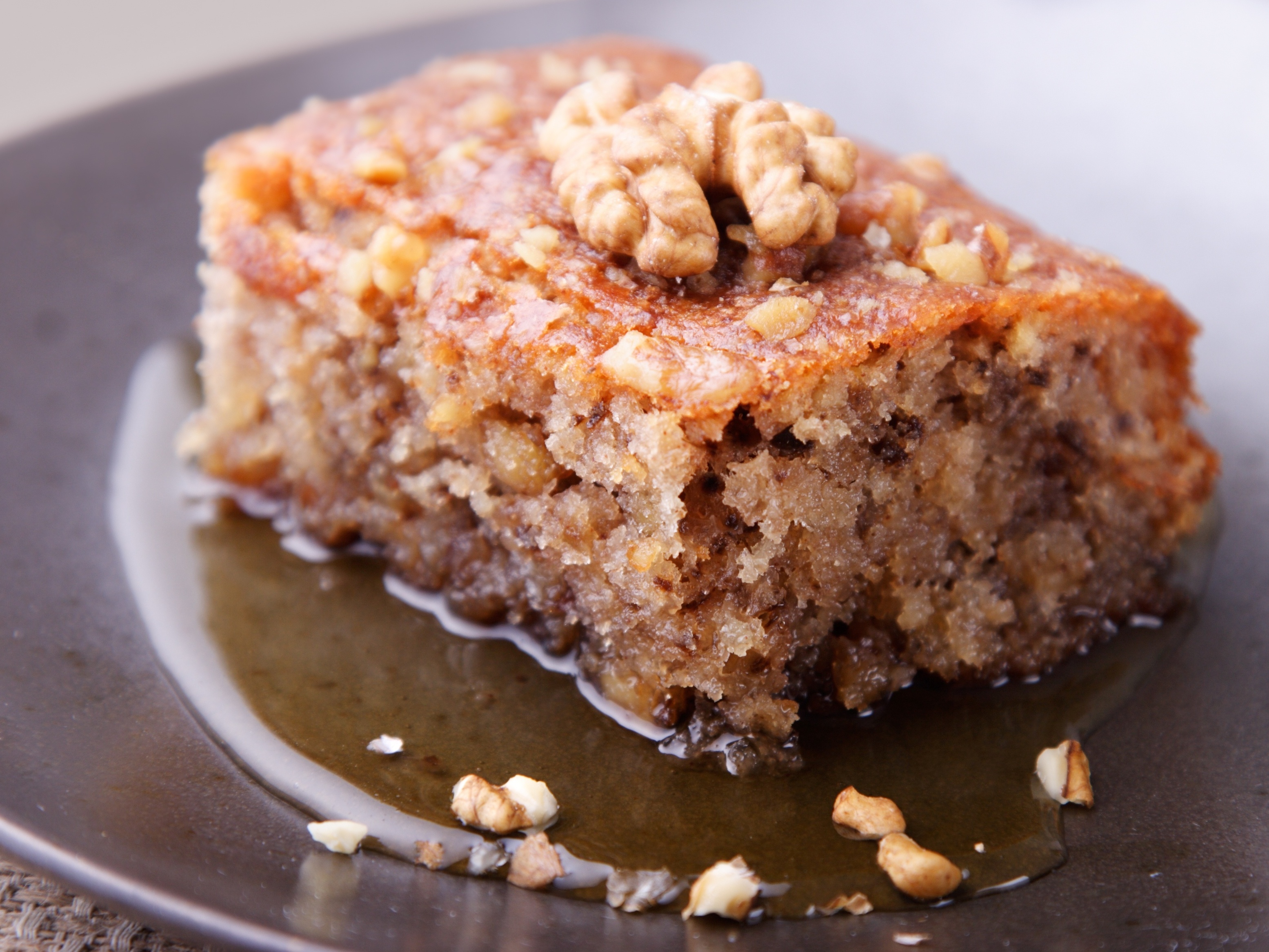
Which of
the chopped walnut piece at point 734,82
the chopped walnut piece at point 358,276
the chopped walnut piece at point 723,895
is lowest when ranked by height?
the chopped walnut piece at point 723,895

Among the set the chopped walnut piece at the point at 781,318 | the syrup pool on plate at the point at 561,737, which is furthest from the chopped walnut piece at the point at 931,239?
the syrup pool on plate at the point at 561,737

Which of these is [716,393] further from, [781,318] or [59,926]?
[59,926]

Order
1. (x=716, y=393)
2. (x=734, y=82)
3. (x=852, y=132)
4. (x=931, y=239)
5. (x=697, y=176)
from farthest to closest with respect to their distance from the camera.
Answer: (x=852, y=132)
(x=734, y=82)
(x=931, y=239)
(x=697, y=176)
(x=716, y=393)

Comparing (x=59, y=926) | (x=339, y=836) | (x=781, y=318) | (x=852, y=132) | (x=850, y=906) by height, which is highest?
(x=781, y=318)

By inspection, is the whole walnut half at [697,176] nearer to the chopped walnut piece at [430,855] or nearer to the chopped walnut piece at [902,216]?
the chopped walnut piece at [902,216]

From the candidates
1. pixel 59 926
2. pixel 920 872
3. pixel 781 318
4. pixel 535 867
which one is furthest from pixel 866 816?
pixel 59 926

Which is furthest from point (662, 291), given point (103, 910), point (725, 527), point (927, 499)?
point (103, 910)

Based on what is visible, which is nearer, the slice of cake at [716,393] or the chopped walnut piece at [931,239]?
the slice of cake at [716,393]
